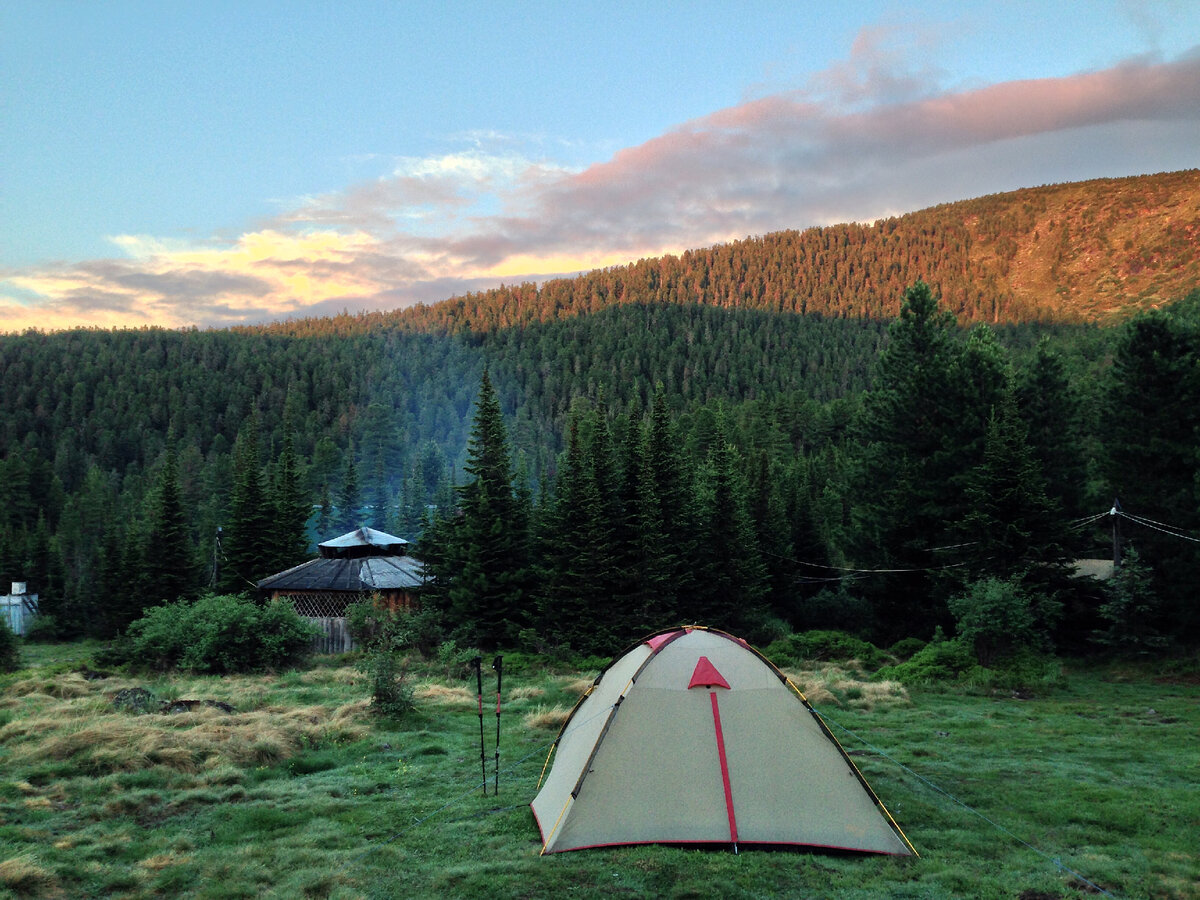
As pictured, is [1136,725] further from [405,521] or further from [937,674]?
[405,521]

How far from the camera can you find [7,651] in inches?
1197

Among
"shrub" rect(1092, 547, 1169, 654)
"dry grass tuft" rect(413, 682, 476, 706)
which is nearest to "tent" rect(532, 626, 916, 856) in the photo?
"dry grass tuft" rect(413, 682, 476, 706)

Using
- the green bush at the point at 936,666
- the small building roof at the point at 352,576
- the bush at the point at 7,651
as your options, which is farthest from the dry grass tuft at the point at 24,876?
the small building roof at the point at 352,576

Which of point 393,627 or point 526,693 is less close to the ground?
point 393,627

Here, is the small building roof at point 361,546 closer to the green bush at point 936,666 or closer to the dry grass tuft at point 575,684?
the dry grass tuft at point 575,684

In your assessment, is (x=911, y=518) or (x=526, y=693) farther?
(x=911, y=518)

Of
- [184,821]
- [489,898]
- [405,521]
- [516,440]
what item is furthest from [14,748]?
[516,440]

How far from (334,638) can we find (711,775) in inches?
1315

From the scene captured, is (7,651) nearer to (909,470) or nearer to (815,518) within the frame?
(909,470)

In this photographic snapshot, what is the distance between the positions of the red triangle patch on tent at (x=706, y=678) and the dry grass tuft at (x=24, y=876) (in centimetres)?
722

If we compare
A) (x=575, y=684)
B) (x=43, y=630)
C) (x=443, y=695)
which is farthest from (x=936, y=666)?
(x=43, y=630)

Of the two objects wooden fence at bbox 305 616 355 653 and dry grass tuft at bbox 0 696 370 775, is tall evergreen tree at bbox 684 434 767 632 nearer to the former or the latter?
wooden fence at bbox 305 616 355 653

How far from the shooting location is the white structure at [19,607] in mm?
63188

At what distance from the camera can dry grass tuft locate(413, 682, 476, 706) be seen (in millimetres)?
19809
